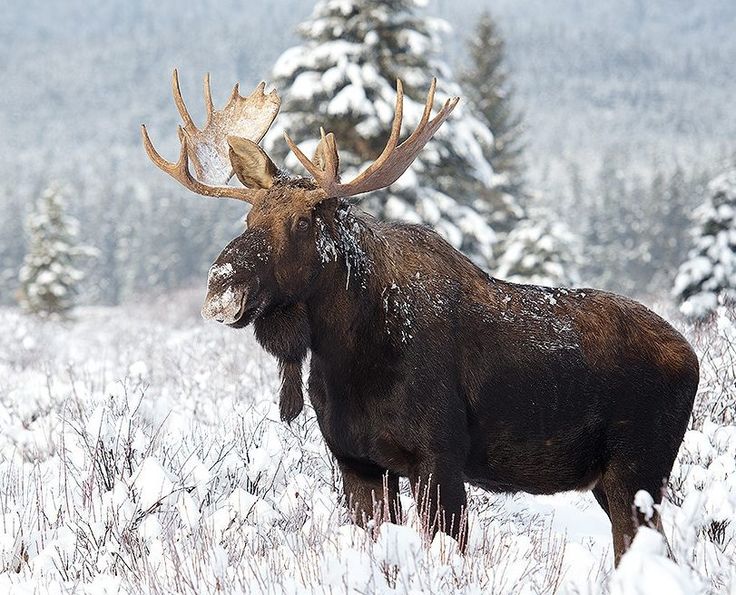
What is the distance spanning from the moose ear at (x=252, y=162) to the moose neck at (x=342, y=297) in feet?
1.24

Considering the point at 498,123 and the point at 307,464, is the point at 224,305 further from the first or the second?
the point at 498,123

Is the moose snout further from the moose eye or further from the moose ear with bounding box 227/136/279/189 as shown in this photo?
the moose ear with bounding box 227/136/279/189

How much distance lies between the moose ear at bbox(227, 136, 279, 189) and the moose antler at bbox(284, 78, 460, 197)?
159 millimetres

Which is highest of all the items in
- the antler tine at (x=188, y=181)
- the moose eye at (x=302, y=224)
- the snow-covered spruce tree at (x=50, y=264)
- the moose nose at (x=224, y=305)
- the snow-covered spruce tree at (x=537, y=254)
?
the antler tine at (x=188, y=181)

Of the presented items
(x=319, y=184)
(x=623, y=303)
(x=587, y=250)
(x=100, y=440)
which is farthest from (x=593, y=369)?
(x=587, y=250)

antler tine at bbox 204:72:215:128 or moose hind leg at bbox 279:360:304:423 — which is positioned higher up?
antler tine at bbox 204:72:215:128

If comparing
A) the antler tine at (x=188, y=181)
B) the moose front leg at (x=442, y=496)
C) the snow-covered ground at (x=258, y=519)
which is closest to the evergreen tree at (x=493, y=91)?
the snow-covered ground at (x=258, y=519)

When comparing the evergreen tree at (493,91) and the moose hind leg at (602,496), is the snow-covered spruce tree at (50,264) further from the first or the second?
the moose hind leg at (602,496)

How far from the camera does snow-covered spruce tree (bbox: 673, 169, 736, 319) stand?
19.9 m

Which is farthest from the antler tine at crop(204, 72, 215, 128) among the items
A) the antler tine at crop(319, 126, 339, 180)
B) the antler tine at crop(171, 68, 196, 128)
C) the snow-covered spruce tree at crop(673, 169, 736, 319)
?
the snow-covered spruce tree at crop(673, 169, 736, 319)

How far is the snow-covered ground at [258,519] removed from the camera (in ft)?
8.94

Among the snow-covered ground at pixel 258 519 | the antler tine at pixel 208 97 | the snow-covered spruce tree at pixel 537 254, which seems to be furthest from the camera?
the snow-covered spruce tree at pixel 537 254

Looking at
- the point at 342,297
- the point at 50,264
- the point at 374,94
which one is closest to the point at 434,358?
the point at 342,297

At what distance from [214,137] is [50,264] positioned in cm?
3157
